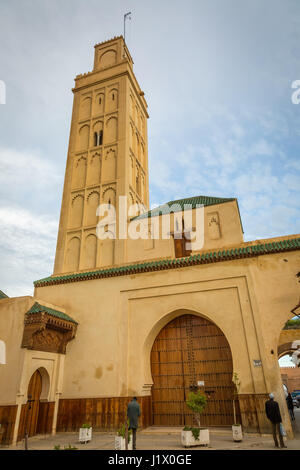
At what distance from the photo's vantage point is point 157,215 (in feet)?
54.1

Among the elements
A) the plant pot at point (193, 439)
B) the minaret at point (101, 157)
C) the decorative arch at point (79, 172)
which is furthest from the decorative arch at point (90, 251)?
the plant pot at point (193, 439)

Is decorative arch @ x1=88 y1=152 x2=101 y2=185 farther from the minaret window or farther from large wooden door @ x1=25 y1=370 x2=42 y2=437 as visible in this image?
large wooden door @ x1=25 y1=370 x2=42 y2=437

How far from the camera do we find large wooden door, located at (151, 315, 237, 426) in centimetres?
1120

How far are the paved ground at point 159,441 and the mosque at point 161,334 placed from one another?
49 cm

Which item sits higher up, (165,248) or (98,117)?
(98,117)

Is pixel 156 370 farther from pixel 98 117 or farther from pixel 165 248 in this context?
pixel 98 117

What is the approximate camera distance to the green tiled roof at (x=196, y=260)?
11.4 meters

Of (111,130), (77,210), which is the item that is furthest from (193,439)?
(111,130)

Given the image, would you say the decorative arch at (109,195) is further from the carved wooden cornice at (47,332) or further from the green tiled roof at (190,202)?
the carved wooden cornice at (47,332)

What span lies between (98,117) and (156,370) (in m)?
18.0

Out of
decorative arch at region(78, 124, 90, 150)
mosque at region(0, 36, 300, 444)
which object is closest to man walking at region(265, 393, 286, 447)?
mosque at region(0, 36, 300, 444)

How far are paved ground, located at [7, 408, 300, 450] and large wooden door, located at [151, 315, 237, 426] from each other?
2.99 feet
